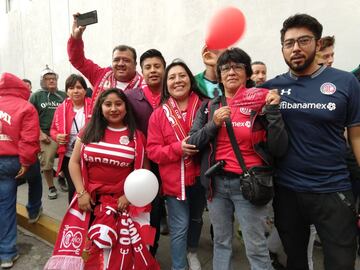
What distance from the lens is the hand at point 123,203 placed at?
253 centimetres

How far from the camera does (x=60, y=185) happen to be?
17.5 feet

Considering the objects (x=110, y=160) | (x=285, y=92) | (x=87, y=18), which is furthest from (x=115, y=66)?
(x=285, y=92)

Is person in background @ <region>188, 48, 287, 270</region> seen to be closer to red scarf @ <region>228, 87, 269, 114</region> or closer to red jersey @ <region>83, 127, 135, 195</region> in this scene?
red scarf @ <region>228, 87, 269, 114</region>

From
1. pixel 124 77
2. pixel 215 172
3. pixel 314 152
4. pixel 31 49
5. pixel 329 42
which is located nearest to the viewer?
pixel 314 152

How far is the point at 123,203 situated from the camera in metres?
2.54

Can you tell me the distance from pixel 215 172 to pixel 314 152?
2.05 ft

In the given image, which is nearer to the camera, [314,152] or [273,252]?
[314,152]

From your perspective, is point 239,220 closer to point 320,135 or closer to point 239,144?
point 239,144

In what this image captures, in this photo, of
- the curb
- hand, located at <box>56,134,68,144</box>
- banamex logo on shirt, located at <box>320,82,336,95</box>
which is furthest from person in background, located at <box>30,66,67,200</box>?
banamex logo on shirt, located at <box>320,82,336,95</box>

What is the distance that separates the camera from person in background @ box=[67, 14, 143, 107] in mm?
2971

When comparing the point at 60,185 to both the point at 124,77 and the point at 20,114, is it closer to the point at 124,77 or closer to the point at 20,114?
the point at 20,114

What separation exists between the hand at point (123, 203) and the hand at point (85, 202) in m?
0.25

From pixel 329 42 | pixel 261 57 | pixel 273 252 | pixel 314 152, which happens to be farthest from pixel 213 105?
pixel 261 57

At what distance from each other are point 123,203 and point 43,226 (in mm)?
1844
